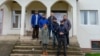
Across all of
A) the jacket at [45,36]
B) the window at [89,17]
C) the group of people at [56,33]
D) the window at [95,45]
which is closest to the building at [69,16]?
the window at [89,17]

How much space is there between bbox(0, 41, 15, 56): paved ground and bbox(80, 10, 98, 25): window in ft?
28.9

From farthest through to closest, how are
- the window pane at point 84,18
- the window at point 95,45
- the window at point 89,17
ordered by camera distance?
the window pane at point 84,18
the window at point 89,17
the window at point 95,45

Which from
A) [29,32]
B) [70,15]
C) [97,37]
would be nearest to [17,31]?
[29,32]

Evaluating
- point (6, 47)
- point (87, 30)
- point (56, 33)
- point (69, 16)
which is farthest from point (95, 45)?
point (6, 47)

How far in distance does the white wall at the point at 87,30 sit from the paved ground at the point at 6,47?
8.05 meters

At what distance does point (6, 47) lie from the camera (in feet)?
72.4

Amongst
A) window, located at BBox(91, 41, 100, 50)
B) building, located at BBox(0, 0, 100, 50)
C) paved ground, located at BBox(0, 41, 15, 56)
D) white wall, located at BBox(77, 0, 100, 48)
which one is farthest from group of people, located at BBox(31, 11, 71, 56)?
window, located at BBox(91, 41, 100, 50)

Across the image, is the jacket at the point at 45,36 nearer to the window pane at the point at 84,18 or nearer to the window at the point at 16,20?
the window at the point at 16,20

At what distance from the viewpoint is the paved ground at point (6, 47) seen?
21006 mm

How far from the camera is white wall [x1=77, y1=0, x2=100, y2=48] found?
29.0 metres

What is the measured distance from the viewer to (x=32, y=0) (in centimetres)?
2683

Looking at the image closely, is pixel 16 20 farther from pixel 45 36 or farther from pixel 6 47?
pixel 45 36

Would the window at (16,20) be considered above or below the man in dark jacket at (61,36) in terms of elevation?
above

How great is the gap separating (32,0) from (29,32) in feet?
10.6
